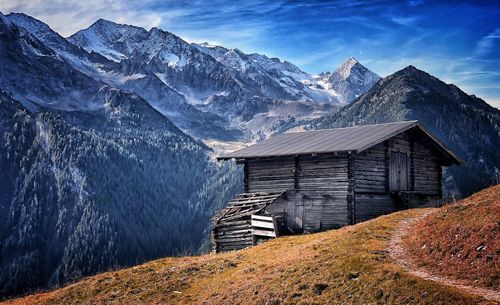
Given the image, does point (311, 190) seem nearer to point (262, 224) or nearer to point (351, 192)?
point (351, 192)

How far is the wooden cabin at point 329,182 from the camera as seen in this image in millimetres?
34938

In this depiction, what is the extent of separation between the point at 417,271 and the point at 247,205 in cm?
2078

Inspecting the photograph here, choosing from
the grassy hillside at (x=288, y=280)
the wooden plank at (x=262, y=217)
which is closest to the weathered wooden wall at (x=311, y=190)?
the wooden plank at (x=262, y=217)

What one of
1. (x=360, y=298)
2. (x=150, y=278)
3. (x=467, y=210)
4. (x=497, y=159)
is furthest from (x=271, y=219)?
(x=497, y=159)

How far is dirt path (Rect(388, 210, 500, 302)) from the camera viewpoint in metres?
14.5

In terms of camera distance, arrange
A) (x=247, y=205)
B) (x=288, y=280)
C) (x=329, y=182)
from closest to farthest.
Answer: (x=288, y=280) → (x=329, y=182) → (x=247, y=205)

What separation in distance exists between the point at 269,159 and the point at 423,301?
2578cm

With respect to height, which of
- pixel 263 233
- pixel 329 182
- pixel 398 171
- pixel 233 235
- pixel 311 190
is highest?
pixel 398 171

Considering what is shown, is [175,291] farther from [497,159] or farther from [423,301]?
[497,159]

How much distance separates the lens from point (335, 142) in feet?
122

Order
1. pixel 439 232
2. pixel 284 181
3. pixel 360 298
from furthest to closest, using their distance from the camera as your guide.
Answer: pixel 284 181
pixel 439 232
pixel 360 298

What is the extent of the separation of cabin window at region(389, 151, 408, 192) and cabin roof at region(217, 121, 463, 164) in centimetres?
220

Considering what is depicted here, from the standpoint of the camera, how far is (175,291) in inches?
854

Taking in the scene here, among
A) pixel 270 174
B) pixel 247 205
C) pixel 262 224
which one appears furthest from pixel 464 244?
pixel 270 174
